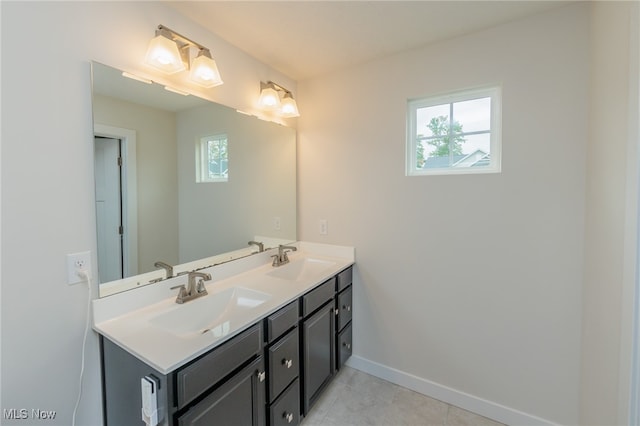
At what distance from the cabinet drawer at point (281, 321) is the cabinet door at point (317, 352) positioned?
0.14 meters

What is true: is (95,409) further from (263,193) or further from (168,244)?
(263,193)

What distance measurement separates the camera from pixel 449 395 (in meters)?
1.89

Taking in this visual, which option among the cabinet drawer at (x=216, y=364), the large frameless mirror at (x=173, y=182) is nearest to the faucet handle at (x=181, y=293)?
the large frameless mirror at (x=173, y=182)

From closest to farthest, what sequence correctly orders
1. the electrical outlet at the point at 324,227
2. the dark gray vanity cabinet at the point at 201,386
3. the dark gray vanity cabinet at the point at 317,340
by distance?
the dark gray vanity cabinet at the point at 201,386 < the dark gray vanity cabinet at the point at 317,340 < the electrical outlet at the point at 324,227

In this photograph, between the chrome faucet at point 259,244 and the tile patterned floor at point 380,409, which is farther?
the chrome faucet at point 259,244

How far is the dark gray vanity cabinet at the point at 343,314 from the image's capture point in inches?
78.9

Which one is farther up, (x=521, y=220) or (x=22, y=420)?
(x=521, y=220)

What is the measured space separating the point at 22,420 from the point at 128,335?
0.45 metres

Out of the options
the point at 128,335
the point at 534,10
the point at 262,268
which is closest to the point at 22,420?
the point at 128,335

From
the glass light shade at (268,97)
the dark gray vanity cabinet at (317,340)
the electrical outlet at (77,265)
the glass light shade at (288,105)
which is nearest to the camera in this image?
the electrical outlet at (77,265)

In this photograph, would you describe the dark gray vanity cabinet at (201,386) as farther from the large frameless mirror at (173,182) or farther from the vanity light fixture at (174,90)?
the vanity light fixture at (174,90)

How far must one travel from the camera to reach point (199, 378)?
0.99 meters

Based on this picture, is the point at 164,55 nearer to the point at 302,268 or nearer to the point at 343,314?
the point at 302,268

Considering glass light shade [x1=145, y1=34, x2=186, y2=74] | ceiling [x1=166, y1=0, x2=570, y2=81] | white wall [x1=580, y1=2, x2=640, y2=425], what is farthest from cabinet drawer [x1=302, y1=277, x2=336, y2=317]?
ceiling [x1=166, y1=0, x2=570, y2=81]
